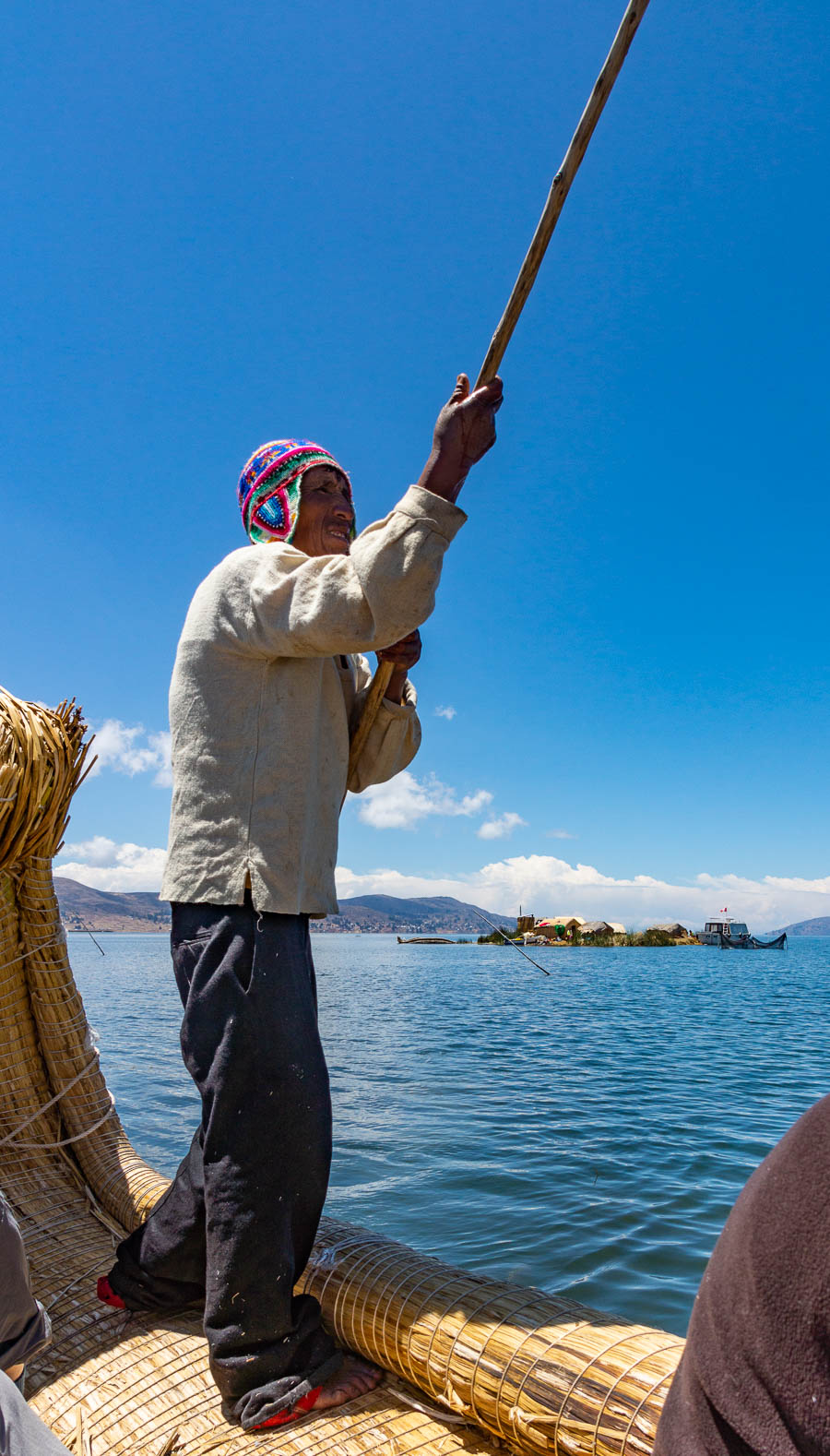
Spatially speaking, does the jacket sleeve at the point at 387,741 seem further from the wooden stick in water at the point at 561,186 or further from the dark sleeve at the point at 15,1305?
the dark sleeve at the point at 15,1305

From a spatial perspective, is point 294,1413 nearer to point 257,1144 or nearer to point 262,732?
point 257,1144

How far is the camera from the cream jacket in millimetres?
1585

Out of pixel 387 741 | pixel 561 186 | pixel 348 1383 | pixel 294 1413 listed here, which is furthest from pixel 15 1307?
pixel 561 186

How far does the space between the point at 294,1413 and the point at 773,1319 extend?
1.44 m

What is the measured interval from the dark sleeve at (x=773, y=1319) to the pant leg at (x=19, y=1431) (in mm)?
Answer: 620

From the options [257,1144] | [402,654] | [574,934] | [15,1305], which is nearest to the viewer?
[15,1305]

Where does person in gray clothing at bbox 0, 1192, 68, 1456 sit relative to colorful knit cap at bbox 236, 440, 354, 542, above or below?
below

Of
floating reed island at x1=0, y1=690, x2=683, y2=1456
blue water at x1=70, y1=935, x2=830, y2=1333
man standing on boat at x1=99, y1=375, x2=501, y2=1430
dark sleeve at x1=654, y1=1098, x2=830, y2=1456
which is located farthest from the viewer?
blue water at x1=70, y1=935, x2=830, y2=1333

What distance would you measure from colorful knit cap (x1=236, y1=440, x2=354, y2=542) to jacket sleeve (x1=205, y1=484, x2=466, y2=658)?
293 millimetres

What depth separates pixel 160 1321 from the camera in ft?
6.39

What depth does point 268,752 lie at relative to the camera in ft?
5.66

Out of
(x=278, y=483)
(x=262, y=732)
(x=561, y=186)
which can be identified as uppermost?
(x=561, y=186)

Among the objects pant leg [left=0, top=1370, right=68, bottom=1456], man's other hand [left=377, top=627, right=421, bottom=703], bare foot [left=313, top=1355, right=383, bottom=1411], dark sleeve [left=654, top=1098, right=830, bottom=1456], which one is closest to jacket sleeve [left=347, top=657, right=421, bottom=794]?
man's other hand [left=377, top=627, right=421, bottom=703]

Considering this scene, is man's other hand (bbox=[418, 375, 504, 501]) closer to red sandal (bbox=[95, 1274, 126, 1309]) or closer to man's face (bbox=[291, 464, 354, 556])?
man's face (bbox=[291, 464, 354, 556])
